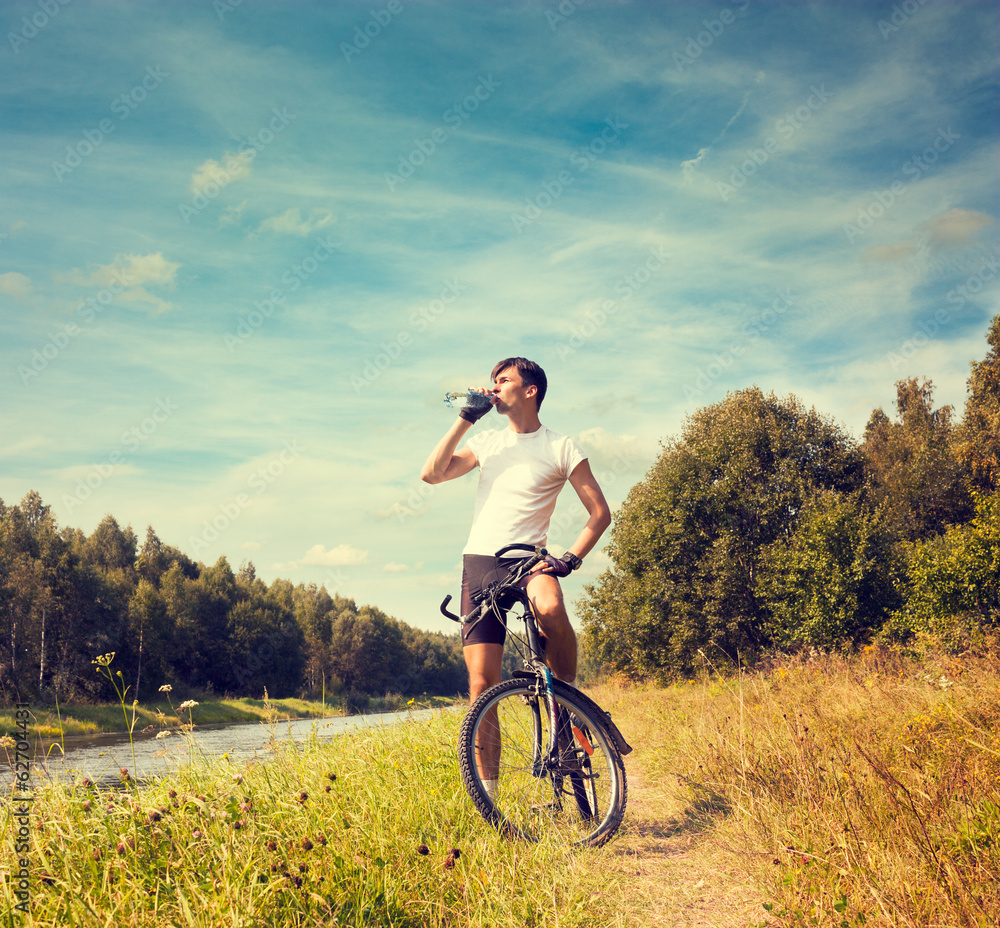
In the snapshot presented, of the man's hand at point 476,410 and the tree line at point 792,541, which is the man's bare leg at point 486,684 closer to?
the man's hand at point 476,410

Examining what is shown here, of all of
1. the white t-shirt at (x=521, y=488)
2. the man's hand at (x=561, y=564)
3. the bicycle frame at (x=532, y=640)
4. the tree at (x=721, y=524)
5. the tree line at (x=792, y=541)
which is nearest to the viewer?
the bicycle frame at (x=532, y=640)

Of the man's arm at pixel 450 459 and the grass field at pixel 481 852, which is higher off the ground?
the man's arm at pixel 450 459

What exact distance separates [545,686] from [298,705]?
50.5 m

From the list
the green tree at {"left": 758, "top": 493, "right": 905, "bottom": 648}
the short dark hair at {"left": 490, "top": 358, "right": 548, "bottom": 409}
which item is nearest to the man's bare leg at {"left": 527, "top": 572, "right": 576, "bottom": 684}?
the short dark hair at {"left": 490, "top": 358, "right": 548, "bottom": 409}

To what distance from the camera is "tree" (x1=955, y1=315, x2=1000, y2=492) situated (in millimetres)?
22391

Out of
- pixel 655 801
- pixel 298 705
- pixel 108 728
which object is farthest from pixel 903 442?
pixel 298 705

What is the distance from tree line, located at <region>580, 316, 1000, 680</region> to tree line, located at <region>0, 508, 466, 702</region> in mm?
20177

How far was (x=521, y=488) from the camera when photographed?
12.2 ft

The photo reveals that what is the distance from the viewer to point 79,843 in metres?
2.21

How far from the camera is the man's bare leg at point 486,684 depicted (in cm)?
318

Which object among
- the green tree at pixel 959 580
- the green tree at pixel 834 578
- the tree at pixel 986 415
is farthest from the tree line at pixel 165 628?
the tree at pixel 986 415

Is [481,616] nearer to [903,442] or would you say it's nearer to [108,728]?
[108,728]

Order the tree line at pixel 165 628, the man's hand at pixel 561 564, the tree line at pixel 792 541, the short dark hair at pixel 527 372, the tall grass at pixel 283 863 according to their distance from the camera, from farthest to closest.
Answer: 1. the tree line at pixel 165 628
2. the tree line at pixel 792 541
3. the short dark hair at pixel 527 372
4. the man's hand at pixel 561 564
5. the tall grass at pixel 283 863

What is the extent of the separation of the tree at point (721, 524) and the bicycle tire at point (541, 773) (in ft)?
71.7
